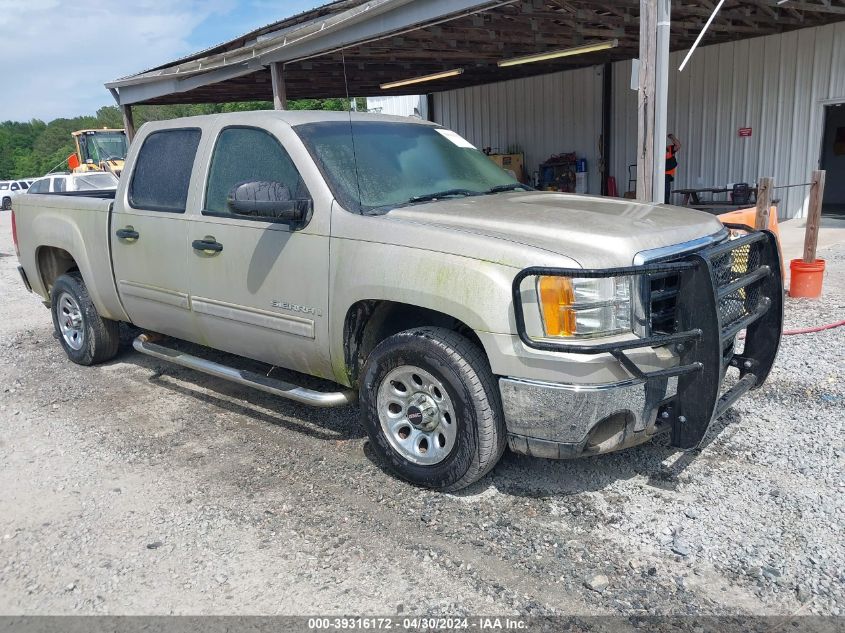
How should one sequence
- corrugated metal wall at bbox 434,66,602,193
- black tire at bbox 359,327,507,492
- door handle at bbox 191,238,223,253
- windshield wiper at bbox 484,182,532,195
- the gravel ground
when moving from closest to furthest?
the gravel ground → black tire at bbox 359,327,507,492 → door handle at bbox 191,238,223,253 → windshield wiper at bbox 484,182,532,195 → corrugated metal wall at bbox 434,66,602,193

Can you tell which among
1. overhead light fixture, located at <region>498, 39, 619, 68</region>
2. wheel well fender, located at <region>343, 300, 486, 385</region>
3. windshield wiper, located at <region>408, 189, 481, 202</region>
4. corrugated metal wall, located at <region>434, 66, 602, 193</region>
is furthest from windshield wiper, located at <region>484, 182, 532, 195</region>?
corrugated metal wall, located at <region>434, 66, 602, 193</region>

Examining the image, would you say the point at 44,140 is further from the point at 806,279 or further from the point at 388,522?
the point at 388,522

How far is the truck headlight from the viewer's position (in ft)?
10.2

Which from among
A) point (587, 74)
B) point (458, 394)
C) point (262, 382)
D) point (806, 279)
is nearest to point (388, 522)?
point (458, 394)

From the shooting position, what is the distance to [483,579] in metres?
2.96

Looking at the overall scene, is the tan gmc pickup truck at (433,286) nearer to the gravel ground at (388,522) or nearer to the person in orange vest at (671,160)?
the gravel ground at (388,522)

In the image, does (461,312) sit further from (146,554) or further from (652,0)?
(652,0)

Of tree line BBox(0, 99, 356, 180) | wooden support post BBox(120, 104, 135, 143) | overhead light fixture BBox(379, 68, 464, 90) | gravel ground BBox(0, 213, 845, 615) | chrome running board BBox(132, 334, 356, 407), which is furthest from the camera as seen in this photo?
A: tree line BBox(0, 99, 356, 180)

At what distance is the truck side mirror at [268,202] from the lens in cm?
389

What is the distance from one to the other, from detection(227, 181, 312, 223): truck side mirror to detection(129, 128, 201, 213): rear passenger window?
103 cm

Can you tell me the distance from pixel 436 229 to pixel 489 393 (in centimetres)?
86

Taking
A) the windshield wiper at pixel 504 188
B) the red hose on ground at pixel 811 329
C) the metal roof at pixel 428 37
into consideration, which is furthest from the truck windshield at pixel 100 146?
the red hose on ground at pixel 811 329

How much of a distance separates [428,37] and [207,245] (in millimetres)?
8770

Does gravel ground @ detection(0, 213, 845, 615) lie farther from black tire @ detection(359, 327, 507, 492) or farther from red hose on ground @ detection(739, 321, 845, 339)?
red hose on ground @ detection(739, 321, 845, 339)
